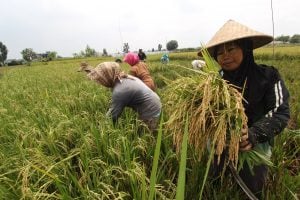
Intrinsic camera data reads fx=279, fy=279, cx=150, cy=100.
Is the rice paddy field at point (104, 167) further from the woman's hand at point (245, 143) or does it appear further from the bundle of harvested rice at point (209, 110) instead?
the woman's hand at point (245, 143)

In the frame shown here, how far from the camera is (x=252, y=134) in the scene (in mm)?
1523

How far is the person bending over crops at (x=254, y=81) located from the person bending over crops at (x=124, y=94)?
3.86ft

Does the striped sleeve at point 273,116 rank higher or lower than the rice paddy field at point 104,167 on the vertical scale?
higher

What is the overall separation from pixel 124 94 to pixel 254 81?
1426mm

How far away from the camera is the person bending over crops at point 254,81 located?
1.67 metres

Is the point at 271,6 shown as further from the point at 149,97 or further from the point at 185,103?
the point at 185,103

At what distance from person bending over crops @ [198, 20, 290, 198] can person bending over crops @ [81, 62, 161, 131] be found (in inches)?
46.3

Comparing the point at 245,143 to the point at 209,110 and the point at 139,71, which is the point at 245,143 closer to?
the point at 209,110

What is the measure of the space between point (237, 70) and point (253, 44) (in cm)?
25

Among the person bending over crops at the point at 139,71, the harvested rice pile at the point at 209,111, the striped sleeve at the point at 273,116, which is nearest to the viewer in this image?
the harvested rice pile at the point at 209,111

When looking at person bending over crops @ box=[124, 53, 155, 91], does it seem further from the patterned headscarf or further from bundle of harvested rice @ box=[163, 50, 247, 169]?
bundle of harvested rice @ box=[163, 50, 247, 169]

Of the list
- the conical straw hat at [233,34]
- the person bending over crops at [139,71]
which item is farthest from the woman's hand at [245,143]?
the person bending over crops at [139,71]

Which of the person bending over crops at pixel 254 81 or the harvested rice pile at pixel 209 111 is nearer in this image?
the harvested rice pile at pixel 209 111

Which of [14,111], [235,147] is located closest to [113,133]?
[235,147]
